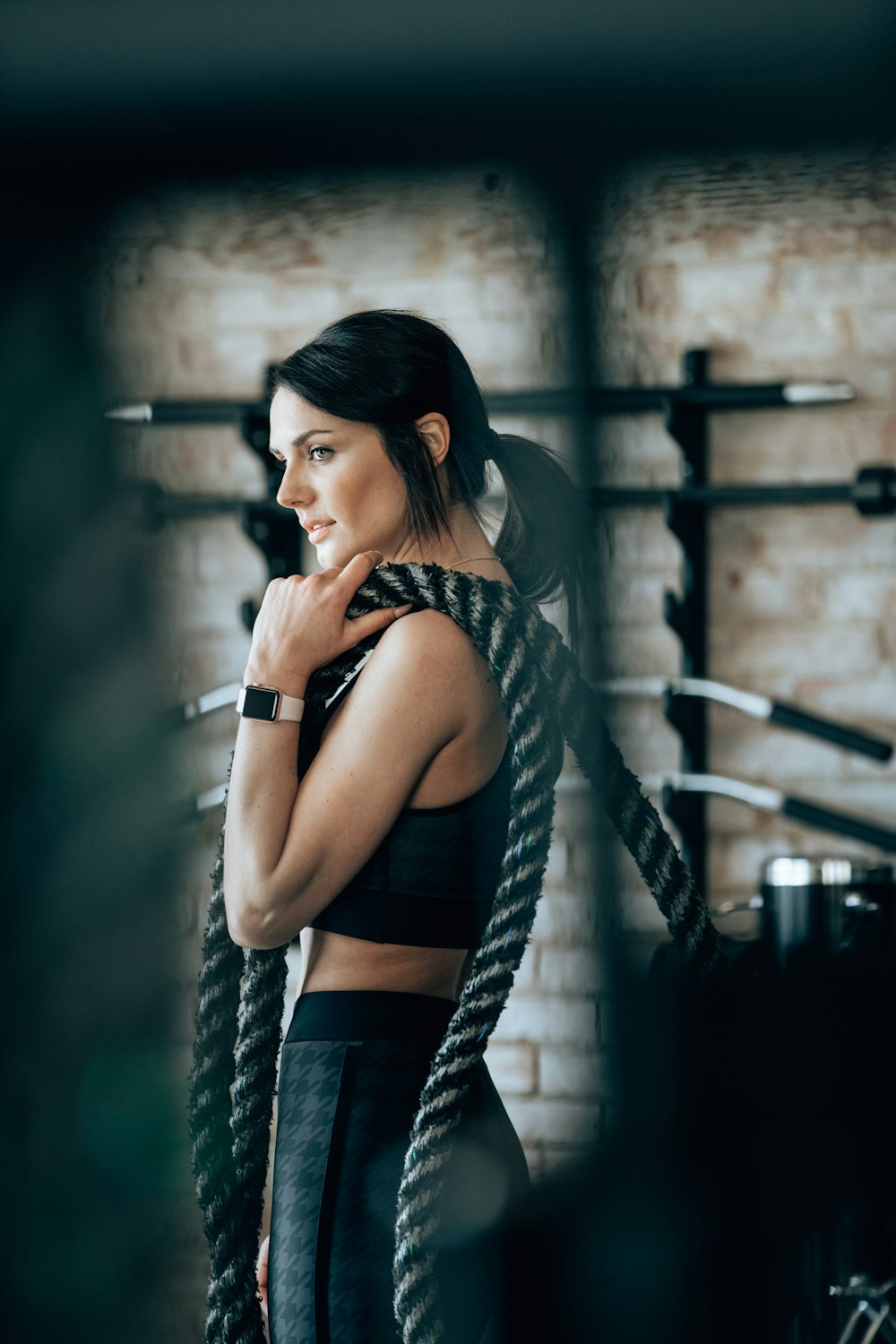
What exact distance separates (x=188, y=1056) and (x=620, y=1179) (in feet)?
1.88

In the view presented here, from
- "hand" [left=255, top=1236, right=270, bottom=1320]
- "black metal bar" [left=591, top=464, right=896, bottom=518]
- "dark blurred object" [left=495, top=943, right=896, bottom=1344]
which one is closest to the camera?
"hand" [left=255, top=1236, right=270, bottom=1320]

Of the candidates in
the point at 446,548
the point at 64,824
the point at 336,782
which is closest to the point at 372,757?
the point at 336,782

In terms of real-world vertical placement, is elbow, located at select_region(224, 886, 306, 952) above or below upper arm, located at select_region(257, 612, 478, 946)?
below

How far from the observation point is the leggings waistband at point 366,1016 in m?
0.62

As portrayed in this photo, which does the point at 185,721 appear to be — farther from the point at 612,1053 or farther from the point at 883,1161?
the point at 883,1161

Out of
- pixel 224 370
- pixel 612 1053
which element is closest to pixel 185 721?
pixel 224 370

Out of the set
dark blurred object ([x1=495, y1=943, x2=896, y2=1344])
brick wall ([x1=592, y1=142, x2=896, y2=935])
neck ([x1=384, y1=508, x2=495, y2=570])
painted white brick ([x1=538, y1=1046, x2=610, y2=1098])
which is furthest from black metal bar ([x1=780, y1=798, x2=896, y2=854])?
neck ([x1=384, y1=508, x2=495, y2=570])

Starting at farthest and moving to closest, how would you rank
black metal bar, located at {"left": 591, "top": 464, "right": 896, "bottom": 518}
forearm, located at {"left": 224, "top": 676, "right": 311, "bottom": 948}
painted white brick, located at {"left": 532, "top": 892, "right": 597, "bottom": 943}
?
painted white brick, located at {"left": 532, "top": 892, "right": 597, "bottom": 943} → black metal bar, located at {"left": 591, "top": 464, "right": 896, "bottom": 518} → forearm, located at {"left": 224, "top": 676, "right": 311, "bottom": 948}

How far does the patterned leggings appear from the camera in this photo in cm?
59

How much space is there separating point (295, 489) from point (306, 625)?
79mm

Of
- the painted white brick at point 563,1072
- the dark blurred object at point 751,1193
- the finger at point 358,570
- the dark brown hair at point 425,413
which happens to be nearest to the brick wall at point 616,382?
the painted white brick at point 563,1072

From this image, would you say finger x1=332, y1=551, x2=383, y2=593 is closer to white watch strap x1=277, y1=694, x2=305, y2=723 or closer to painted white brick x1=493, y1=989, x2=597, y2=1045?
white watch strap x1=277, y1=694, x2=305, y2=723

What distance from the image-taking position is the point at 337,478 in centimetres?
64

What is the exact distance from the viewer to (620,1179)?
1.10m
